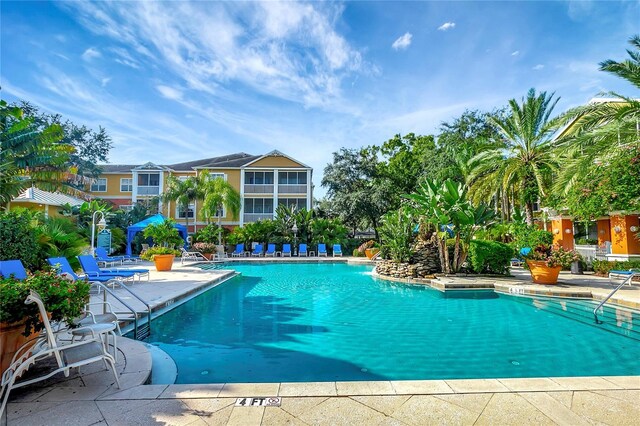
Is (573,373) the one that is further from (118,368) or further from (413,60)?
(413,60)

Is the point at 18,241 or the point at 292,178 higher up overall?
the point at 292,178

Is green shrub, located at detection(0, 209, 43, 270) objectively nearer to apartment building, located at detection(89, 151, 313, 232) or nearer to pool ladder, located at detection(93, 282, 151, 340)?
pool ladder, located at detection(93, 282, 151, 340)

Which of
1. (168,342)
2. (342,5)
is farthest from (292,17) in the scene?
(168,342)

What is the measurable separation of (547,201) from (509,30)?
373 inches

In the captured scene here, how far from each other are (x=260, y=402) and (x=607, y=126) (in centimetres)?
1380

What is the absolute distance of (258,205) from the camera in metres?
34.5

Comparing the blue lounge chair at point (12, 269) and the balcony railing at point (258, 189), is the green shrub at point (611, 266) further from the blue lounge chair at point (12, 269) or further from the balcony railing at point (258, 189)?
the balcony railing at point (258, 189)

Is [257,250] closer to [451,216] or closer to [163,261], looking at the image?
[163,261]

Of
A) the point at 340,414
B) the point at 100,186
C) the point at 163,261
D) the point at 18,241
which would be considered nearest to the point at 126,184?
the point at 100,186

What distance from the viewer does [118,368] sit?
3895 millimetres

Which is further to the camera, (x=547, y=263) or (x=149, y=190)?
(x=149, y=190)

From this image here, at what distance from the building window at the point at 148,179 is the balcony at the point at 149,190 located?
46 cm

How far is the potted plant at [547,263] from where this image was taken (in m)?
10.9

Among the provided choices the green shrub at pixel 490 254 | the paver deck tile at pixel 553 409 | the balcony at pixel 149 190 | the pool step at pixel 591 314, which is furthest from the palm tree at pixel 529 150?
the balcony at pixel 149 190
